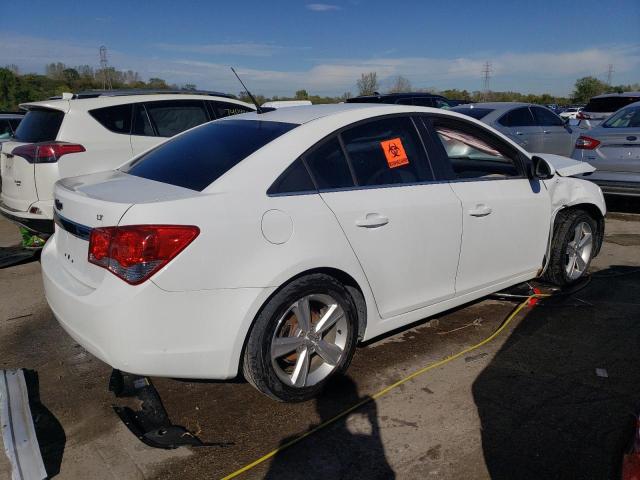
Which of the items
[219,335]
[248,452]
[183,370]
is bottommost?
[248,452]

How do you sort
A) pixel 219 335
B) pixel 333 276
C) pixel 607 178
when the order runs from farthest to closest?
pixel 607 178 → pixel 333 276 → pixel 219 335

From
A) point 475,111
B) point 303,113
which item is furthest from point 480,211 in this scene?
point 475,111

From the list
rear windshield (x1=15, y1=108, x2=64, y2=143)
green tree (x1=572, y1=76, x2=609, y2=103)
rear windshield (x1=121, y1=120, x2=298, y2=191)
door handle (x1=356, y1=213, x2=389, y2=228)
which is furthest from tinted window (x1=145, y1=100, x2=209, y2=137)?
green tree (x1=572, y1=76, x2=609, y2=103)

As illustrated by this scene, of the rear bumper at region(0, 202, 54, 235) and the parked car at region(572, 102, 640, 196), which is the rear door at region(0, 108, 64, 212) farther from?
the parked car at region(572, 102, 640, 196)

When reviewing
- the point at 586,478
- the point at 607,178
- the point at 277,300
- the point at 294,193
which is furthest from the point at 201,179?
the point at 607,178

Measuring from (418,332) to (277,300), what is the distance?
163 cm

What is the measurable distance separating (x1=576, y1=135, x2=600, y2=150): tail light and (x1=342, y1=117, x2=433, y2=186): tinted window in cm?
536

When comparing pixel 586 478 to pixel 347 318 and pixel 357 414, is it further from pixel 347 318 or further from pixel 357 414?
pixel 347 318

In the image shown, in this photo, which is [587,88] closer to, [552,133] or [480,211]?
[552,133]

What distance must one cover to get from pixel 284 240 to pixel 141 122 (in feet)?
13.8

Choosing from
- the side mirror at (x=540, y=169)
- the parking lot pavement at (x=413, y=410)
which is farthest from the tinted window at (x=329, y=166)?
the side mirror at (x=540, y=169)

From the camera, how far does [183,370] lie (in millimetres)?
2719

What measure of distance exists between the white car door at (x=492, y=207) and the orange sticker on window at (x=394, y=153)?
0.31 metres

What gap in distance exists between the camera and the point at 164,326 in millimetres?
2611
